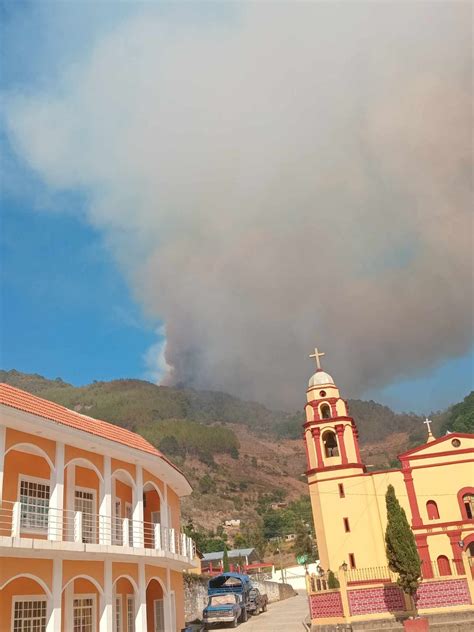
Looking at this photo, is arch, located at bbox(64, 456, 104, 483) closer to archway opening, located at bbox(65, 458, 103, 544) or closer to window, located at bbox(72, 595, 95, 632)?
archway opening, located at bbox(65, 458, 103, 544)

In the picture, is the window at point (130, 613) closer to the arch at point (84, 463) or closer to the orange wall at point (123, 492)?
the orange wall at point (123, 492)

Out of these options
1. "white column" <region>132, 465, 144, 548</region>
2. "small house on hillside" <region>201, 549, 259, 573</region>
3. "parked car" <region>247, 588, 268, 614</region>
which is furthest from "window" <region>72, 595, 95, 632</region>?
"small house on hillside" <region>201, 549, 259, 573</region>

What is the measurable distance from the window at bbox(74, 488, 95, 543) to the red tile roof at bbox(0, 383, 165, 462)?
2.27m

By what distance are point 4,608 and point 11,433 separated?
5073 millimetres

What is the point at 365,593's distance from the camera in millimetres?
28094

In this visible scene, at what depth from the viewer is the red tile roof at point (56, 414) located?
17531 millimetres

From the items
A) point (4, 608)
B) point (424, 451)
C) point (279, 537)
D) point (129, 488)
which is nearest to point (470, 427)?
point (279, 537)

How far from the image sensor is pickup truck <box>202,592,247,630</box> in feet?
95.5

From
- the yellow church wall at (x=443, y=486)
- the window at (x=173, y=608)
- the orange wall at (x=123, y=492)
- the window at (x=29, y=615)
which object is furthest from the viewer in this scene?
the yellow church wall at (x=443, y=486)

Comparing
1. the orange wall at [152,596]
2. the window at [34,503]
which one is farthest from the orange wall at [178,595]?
the window at [34,503]

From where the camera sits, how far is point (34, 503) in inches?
733

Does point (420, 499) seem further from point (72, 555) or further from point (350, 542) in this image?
point (72, 555)

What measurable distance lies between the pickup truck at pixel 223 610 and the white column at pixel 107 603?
1165 cm

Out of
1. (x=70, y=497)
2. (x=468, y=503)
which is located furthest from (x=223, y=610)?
(x=468, y=503)
